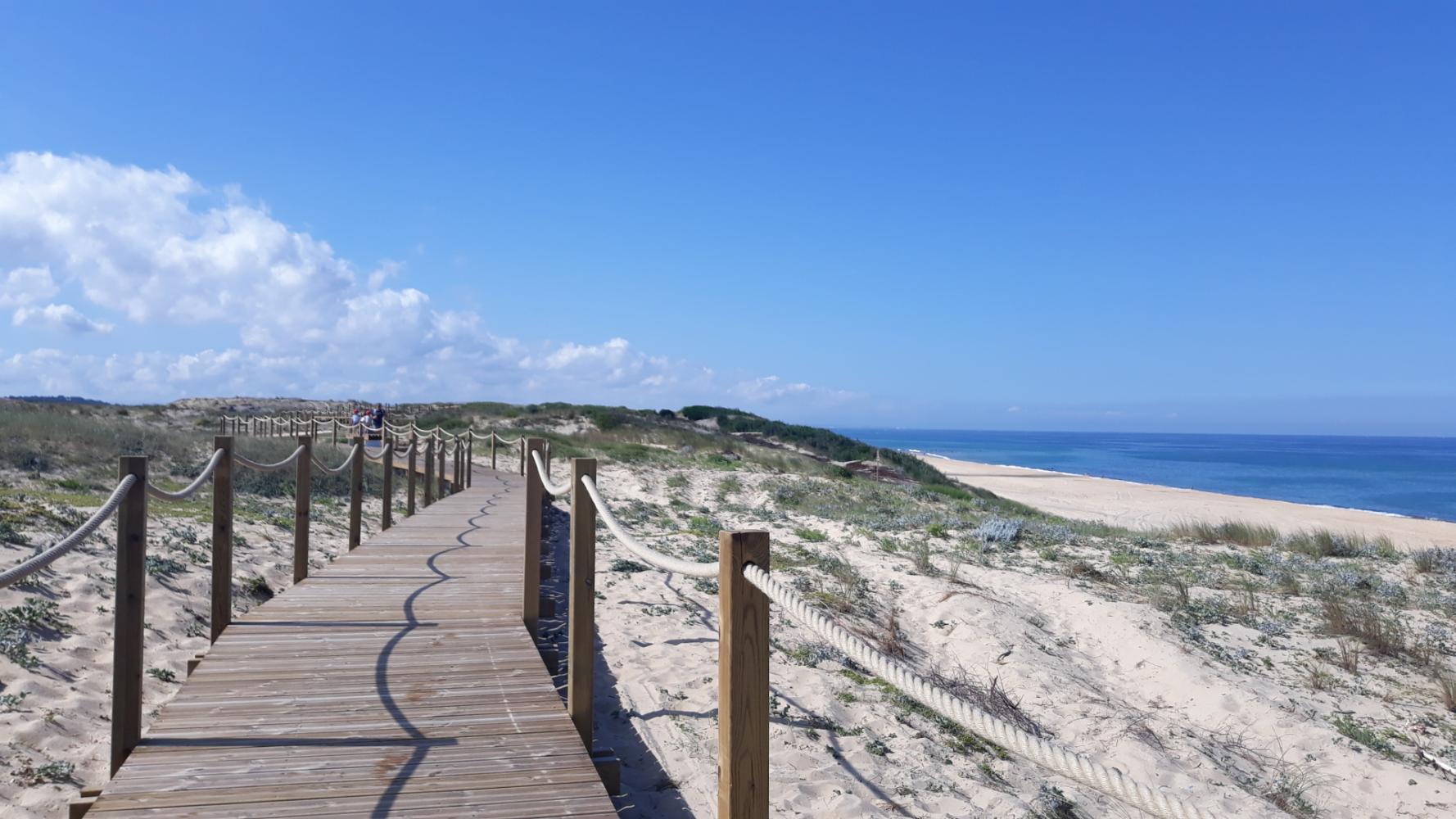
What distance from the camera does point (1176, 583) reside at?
Answer: 9.18m

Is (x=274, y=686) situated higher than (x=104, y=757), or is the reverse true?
(x=274, y=686)

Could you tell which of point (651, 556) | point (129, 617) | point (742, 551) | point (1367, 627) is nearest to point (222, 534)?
point (129, 617)

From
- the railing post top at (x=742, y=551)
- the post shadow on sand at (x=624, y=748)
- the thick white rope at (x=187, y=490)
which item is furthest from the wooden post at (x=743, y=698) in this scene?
the thick white rope at (x=187, y=490)

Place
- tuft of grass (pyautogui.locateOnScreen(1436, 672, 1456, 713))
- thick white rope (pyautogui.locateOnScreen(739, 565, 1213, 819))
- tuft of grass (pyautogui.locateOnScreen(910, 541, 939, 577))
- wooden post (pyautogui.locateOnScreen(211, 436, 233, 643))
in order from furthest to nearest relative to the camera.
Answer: tuft of grass (pyautogui.locateOnScreen(910, 541, 939, 577)) → tuft of grass (pyautogui.locateOnScreen(1436, 672, 1456, 713)) → wooden post (pyautogui.locateOnScreen(211, 436, 233, 643)) → thick white rope (pyautogui.locateOnScreen(739, 565, 1213, 819))

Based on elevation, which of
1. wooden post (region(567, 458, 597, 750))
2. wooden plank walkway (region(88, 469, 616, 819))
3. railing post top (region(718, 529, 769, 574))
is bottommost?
wooden plank walkway (region(88, 469, 616, 819))

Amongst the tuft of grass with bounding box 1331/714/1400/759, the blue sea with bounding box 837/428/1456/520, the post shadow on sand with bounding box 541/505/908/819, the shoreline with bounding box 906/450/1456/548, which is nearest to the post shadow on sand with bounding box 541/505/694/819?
the post shadow on sand with bounding box 541/505/908/819

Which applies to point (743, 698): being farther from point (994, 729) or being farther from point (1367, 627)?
point (1367, 627)

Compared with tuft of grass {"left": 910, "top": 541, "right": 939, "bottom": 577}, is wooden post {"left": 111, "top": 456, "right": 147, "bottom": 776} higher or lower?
higher

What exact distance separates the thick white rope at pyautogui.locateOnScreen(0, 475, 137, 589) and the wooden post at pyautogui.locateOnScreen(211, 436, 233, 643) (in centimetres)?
119

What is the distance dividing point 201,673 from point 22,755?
0.72m

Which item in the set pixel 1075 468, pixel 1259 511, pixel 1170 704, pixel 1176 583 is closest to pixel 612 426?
pixel 1259 511

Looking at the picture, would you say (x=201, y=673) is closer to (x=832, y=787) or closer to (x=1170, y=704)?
(x=832, y=787)

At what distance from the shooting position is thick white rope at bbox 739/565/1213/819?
59.6 inches

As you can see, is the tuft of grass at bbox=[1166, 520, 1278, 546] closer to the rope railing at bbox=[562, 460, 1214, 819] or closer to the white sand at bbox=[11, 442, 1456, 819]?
the white sand at bbox=[11, 442, 1456, 819]
